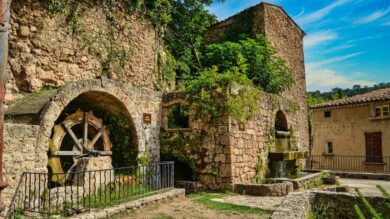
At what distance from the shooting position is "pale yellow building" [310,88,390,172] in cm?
1722

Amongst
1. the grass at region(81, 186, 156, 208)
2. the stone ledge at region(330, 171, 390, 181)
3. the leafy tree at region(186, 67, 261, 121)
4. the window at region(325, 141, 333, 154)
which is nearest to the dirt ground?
the grass at region(81, 186, 156, 208)

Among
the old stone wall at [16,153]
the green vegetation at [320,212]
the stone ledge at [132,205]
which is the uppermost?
the old stone wall at [16,153]

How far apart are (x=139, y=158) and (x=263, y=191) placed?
3438mm

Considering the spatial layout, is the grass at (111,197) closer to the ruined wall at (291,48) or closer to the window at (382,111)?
the ruined wall at (291,48)

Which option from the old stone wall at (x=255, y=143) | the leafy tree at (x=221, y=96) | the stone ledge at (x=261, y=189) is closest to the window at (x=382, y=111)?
the old stone wall at (x=255, y=143)

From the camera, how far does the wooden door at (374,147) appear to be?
679 inches

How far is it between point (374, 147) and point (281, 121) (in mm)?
8413

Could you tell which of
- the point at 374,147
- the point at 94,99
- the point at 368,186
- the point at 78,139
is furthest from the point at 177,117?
the point at 374,147

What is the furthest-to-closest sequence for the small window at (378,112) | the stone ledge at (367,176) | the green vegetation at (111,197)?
the small window at (378,112) < the stone ledge at (367,176) < the green vegetation at (111,197)

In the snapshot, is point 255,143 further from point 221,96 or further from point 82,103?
point 82,103

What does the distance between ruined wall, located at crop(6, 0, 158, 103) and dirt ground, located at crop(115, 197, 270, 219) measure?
4111 mm

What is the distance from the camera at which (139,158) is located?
28.8 ft

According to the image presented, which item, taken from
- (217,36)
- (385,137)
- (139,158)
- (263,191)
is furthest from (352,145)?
(139,158)

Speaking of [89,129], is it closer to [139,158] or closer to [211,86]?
[139,158]
